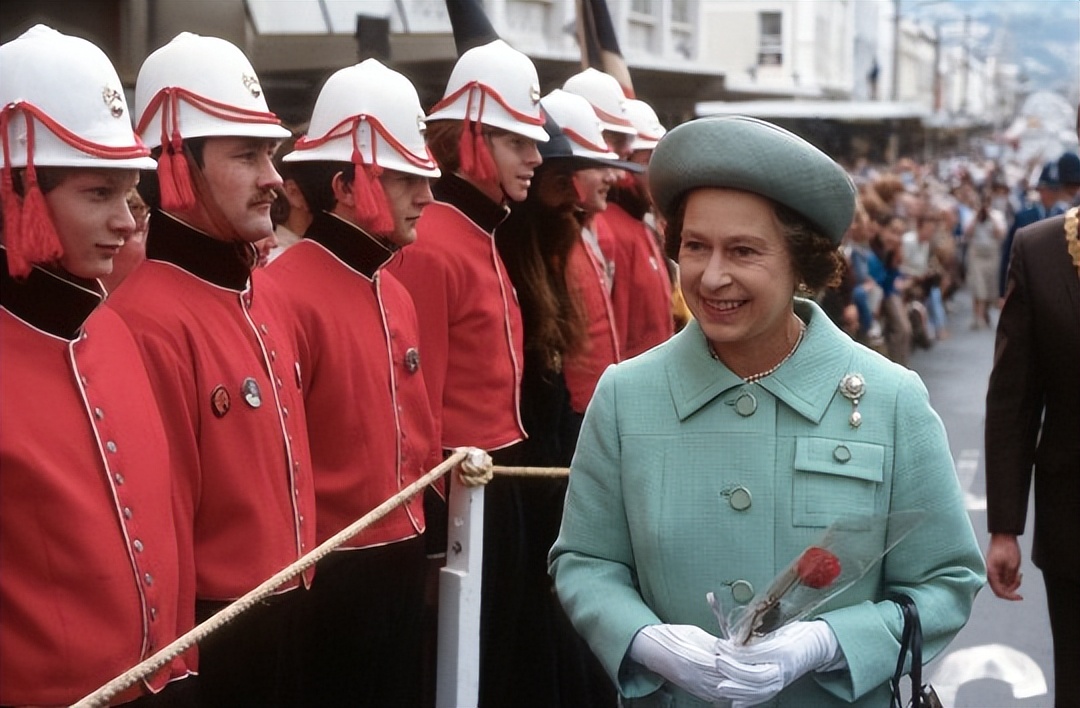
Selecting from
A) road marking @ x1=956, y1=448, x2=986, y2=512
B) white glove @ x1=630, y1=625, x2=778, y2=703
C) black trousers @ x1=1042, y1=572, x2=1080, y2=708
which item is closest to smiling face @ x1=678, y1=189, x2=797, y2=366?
white glove @ x1=630, y1=625, x2=778, y2=703

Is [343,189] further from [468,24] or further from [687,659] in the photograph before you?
[468,24]

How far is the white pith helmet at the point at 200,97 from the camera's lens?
378 centimetres

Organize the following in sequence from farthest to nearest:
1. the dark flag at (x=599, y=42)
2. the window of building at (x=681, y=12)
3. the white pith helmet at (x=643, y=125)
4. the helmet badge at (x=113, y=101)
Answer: the window of building at (x=681, y=12)
the dark flag at (x=599, y=42)
the white pith helmet at (x=643, y=125)
the helmet badge at (x=113, y=101)

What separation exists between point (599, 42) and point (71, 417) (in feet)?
23.1

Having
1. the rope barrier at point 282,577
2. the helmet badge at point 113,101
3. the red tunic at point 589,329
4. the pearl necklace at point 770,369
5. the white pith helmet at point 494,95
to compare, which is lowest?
the red tunic at point 589,329

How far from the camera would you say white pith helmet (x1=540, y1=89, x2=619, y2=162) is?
20.2 feet

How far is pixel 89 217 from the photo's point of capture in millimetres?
2955

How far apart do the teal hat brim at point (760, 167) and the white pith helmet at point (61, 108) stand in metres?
1.00

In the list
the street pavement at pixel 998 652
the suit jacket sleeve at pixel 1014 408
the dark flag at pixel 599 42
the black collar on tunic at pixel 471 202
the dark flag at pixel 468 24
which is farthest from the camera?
the dark flag at pixel 599 42

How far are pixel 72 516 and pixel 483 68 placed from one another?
3.00 metres

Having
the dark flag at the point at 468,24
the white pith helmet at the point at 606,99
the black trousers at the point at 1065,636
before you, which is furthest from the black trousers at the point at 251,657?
the white pith helmet at the point at 606,99

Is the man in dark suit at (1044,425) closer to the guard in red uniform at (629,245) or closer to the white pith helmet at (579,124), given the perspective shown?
the white pith helmet at (579,124)

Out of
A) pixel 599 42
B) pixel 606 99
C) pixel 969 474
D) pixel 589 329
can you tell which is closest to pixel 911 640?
pixel 589 329

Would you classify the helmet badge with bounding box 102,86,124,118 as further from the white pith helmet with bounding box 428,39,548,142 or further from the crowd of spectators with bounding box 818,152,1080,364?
the crowd of spectators with bounding box 818,152,1080,364
